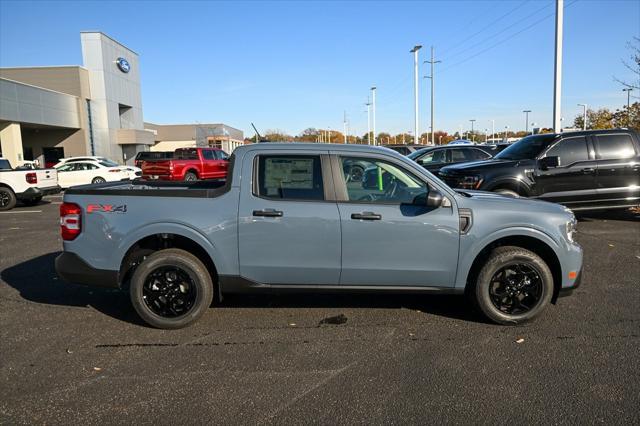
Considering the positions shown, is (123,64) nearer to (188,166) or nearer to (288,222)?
(188,166)

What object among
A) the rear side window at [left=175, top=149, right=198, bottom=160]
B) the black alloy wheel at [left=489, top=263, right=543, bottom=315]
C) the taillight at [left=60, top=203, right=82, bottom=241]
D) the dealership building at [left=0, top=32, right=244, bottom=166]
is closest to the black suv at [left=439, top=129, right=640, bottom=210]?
the black alloy wheel at [left=489, top=263, right=543, bottom=315]

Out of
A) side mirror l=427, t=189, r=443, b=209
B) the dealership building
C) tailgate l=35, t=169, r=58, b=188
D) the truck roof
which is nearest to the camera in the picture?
side mirror l=427, t=189, r=443, b=209

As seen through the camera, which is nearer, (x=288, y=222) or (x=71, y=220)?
(x=288, y=222)

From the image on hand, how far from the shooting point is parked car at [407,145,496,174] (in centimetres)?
1391

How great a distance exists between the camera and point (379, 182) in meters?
4.28

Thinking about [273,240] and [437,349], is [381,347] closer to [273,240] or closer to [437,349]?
[437,349]

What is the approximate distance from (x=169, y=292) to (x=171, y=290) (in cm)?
3

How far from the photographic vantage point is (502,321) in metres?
4.28

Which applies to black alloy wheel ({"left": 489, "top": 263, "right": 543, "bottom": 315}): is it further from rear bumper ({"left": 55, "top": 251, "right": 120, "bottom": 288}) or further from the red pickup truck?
the red pickup truck

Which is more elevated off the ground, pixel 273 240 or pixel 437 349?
pixel 273 240

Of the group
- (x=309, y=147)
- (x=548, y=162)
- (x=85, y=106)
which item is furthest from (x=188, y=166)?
(x=85, y=106)

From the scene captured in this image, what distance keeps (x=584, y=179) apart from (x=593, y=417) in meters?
7.08

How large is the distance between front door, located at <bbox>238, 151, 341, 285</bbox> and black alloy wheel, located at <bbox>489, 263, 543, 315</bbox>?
158 cm

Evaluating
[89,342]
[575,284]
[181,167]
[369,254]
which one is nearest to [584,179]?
[575,284]
